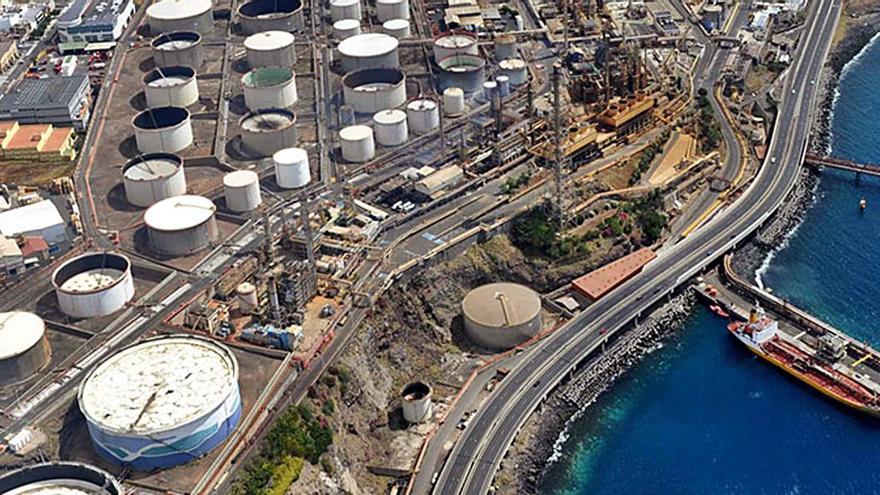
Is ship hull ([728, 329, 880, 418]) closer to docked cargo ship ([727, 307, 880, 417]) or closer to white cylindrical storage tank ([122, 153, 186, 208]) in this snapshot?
docked cargo ship ([727, 307, 880, 417])

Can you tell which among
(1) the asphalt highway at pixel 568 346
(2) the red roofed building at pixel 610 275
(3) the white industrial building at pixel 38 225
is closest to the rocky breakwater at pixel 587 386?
(1) the asphalt highway at pixel 568 346

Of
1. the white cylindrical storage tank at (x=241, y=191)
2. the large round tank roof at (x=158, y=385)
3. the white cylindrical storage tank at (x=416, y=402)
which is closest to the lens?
the large round tank roof at (x=158, y=385)

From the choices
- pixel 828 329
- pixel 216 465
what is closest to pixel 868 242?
pixel 828 329

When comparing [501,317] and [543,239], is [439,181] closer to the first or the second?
[543,239]

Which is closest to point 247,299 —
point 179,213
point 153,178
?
point 179,213

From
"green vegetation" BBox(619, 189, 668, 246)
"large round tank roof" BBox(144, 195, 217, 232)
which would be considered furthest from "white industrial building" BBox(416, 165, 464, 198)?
"large round tank roof" BBox(144, 195, 217, 232)

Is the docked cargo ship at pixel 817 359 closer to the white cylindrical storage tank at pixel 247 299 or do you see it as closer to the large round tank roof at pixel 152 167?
the white cylindrical storage tank at pixel 247 299
